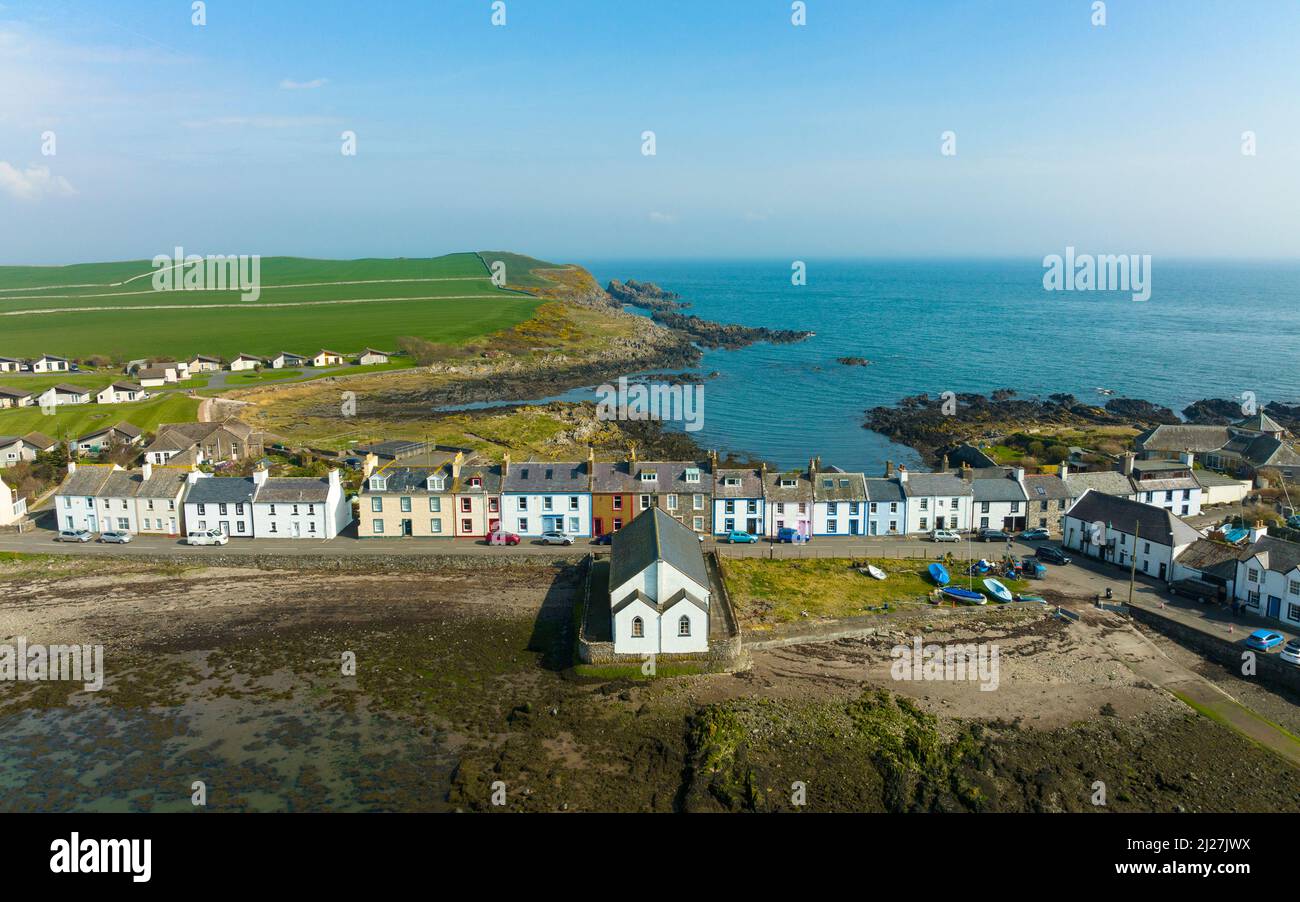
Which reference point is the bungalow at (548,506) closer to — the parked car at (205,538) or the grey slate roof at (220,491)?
the grey slate roof at (220,491)

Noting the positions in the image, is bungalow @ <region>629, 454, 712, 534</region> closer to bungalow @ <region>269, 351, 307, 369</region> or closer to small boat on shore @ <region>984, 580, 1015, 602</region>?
small boat on shore @ <region>984, 580, 1015, 602</region>

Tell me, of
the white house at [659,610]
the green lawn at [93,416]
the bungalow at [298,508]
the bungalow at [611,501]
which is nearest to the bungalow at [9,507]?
the bungalow at [298,508]

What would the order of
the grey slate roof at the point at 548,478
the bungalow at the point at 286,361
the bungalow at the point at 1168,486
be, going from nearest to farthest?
1. the grey slate roof at the point at 548,478
2. the bungalow at the point at 1168,486
3. the bungalow at the point at 286,361

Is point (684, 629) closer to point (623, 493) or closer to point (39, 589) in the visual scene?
point (623, 493)

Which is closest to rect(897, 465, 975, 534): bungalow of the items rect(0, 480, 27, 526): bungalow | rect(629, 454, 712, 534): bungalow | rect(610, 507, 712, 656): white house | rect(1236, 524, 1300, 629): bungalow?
rect(629, 454, 712, 534): bungalow

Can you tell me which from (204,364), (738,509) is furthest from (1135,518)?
(204,364)

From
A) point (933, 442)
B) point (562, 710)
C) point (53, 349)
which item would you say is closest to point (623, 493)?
point (562, 710)

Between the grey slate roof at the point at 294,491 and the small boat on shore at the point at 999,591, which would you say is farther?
the grey slate roof at the point at 294,491
